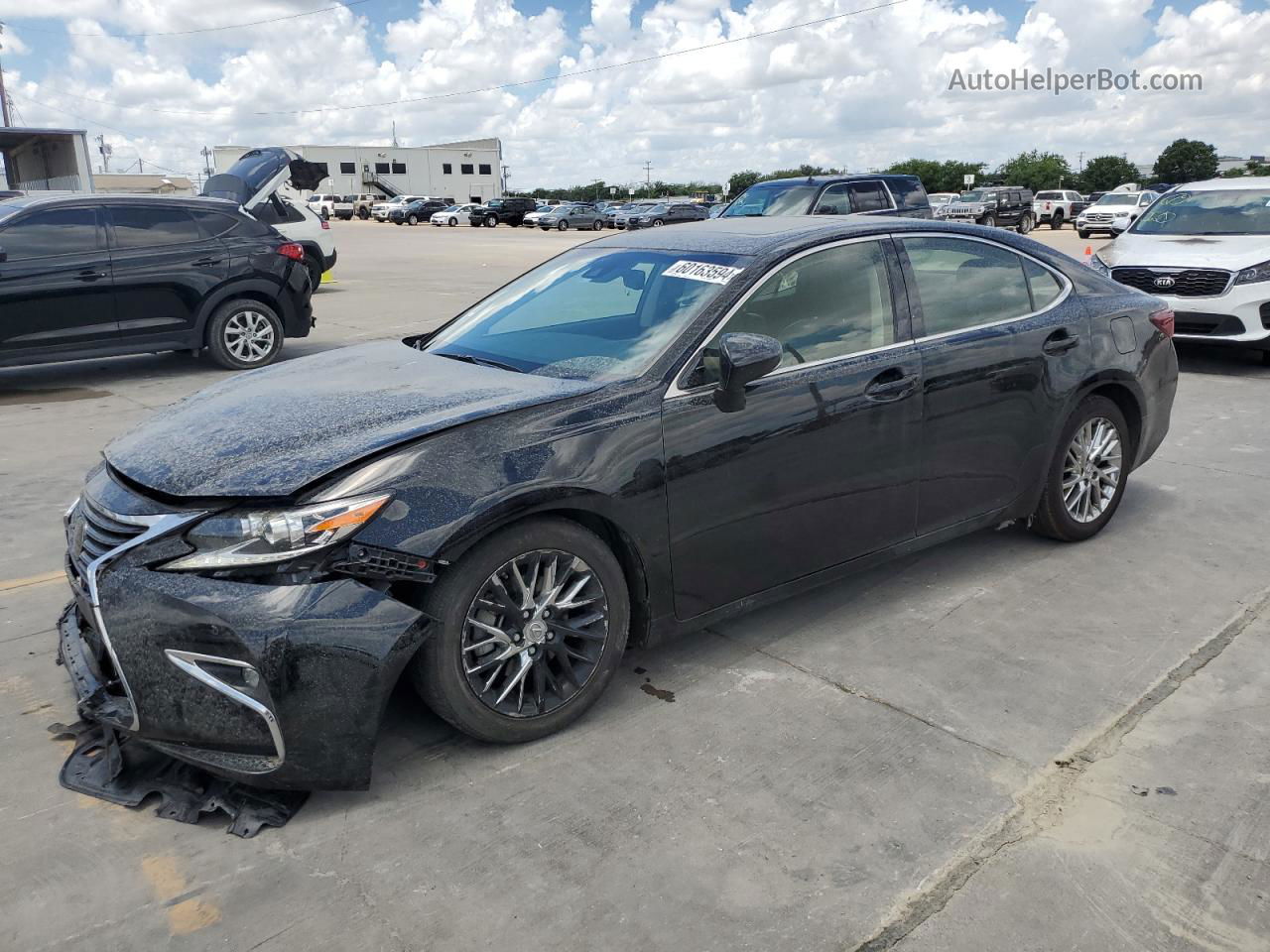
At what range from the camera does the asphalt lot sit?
2.50 metres

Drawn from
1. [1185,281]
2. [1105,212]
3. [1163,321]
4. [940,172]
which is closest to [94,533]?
[1163,321]

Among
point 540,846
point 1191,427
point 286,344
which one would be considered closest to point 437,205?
point 286,344

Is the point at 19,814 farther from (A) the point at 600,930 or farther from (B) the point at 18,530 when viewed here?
(B) the point at 18,530

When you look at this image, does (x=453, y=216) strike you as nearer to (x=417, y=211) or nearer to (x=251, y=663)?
(x=417, y=211)

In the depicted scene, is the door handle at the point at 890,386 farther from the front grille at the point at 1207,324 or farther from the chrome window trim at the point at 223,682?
the front grille at the point at 1207,324

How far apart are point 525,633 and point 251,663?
2.67 ft

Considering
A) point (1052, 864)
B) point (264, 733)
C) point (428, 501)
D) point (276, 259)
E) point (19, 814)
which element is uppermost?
point (276, 259)

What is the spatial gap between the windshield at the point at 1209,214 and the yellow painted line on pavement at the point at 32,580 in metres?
10.6

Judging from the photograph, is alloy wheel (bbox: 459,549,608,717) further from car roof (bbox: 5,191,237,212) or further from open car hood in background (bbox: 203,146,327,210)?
open car hood in background (bbox: 203,146,327,210)

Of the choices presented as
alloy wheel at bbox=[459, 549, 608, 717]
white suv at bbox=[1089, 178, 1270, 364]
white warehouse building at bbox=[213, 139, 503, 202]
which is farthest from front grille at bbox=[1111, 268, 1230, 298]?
white warehouse building at bbox=[213, 139, 503, 202]

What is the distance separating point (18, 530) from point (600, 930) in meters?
4.34

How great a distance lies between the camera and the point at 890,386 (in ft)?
13.1

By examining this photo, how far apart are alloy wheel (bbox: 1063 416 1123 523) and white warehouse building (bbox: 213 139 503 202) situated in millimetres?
97866

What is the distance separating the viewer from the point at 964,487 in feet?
14.4
